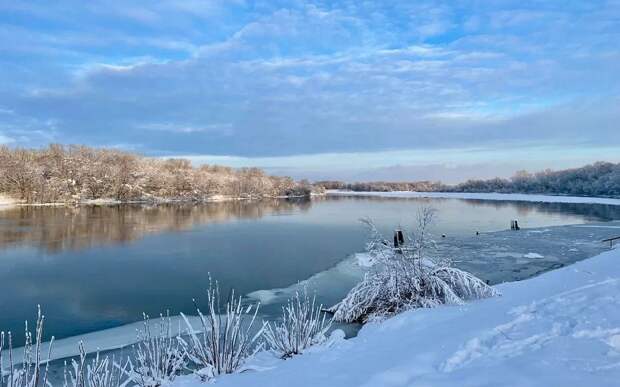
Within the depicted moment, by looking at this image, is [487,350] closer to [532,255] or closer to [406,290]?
[406,290]

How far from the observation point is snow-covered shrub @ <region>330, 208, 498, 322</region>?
9828mm

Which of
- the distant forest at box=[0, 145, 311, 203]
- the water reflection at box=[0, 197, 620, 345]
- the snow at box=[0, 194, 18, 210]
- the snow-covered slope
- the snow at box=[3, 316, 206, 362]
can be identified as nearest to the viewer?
the snow-covered slope

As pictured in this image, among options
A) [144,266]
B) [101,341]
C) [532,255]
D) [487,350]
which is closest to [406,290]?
[487,350]

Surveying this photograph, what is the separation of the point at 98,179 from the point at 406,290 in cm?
7294

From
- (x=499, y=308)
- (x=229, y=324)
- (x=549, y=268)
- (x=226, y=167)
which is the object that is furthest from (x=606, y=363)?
(x=226, y=167)

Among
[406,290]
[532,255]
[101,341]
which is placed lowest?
[101,341]

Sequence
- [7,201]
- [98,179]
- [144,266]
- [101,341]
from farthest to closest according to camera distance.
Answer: [98,179], [7,201], [144,266], [101,341]

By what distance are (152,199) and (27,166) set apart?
1889 cm

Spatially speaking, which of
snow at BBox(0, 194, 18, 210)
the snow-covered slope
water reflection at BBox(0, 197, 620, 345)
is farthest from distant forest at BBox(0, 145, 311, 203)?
the snow-covered slope

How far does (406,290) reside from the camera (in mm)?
10219

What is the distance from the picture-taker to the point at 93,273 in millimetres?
15250

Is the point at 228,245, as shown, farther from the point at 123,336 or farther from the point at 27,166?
the point at 27,166

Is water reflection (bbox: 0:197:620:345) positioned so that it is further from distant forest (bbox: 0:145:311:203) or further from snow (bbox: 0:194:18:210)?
distant forest (bbox: 0:145:311:203)

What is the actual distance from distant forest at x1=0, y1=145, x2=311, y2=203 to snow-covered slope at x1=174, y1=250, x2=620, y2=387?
69367mm
